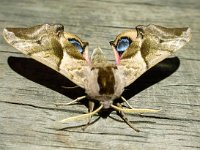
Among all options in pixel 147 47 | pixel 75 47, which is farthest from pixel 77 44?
pixel 147 47

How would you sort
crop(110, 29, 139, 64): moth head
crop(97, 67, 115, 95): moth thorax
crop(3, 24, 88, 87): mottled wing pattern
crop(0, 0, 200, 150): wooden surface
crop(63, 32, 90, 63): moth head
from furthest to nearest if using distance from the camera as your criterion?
crop(110, 29, 139, 64): moth head → crop(63, 32, 90, 63): moth head → crop(3, 24, 88, 87): mottled wing pattern → crop(97, 67, 115, 95): moth thorax → crop(0, 0, 200, 150): wooden surface

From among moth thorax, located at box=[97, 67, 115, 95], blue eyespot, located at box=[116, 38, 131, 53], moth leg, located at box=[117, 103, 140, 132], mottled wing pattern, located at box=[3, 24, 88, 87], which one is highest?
blue eyespot, located at box=[116, 38, 131, 53]

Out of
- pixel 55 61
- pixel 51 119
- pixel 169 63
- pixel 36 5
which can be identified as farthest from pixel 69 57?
pixel 36 5

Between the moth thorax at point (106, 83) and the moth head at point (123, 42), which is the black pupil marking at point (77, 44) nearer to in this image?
the moth head at point (123, 42)

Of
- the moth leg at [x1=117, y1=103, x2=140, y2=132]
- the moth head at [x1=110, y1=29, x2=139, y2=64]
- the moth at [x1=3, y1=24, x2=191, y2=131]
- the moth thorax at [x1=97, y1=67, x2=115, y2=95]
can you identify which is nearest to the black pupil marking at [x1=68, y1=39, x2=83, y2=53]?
the moth at [x1=3, y1=24, x2=191, y2=131]

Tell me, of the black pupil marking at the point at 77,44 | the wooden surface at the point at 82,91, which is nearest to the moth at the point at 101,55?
the black pupil marking at the point at 77,44

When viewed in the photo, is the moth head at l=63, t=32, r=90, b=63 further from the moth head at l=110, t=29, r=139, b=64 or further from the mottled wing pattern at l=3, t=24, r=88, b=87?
the moth head at l=110, t=29, r=139, b=64

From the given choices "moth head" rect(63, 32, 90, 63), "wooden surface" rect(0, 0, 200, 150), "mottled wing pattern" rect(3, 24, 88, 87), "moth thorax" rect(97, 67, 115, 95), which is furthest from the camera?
"moth head" rect(63, 32, 90, 63)

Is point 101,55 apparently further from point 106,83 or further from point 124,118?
point 124,118
